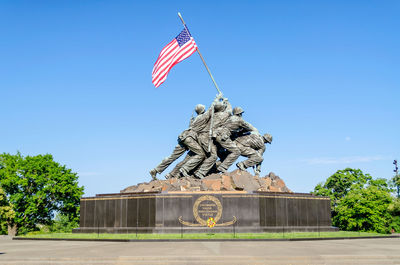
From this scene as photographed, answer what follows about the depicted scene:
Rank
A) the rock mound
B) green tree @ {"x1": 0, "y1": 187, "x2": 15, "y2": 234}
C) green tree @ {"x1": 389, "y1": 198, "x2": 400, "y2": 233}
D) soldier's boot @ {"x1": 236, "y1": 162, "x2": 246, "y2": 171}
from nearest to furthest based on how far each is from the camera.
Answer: the rock mound, soldier's boot @ {"x1": 236, "y1": 162, "x2": 246, "y2": 171}, green tree @ {"x1": 389, "y1": 198, "x2": 400, "y2": 233}, green tree @ {"x1": 0, "y1": 187, "x2": 15, "y2": 234}

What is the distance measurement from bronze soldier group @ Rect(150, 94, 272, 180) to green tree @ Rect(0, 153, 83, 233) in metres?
17.5

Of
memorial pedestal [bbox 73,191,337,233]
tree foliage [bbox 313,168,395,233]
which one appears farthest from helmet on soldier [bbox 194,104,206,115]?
tree foliage [bbox 313,168,395,233]

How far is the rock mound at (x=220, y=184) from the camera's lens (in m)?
23.1

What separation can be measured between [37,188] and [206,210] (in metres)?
24.4

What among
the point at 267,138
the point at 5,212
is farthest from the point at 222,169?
the point at 5,212

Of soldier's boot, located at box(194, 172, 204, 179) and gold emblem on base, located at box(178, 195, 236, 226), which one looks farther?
soldier's boot, located at box(194, 172, 204, 179)

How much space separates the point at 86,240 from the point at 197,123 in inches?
395

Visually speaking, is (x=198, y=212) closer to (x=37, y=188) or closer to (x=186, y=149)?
(x=186, y=149)

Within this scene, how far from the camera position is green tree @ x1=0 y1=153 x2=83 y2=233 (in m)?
39.0

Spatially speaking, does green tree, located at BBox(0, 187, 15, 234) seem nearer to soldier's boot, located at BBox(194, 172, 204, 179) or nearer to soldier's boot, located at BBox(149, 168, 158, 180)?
soldier's boot, located at BBox(149, 168, 158, 180)

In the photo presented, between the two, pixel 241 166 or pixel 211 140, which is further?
pixel 241 166

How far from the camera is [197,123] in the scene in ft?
85.1

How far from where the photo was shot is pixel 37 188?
132 ft

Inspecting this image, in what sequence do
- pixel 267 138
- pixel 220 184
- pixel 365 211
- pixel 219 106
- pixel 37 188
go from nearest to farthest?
pixel 220 184 < pixel 219 106 < pixel 267 138 < pixel 365 211 < pixel 37 188
